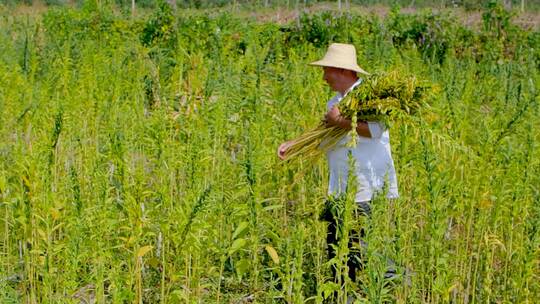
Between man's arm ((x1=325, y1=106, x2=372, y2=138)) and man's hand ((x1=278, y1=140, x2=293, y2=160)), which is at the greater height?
man's arm ((x1=325, y1=106, x2=372, y2=138))

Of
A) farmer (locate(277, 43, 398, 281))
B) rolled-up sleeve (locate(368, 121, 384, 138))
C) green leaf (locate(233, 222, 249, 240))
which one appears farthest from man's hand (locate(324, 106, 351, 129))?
green leaf (locate(233, 222, 249, 240))

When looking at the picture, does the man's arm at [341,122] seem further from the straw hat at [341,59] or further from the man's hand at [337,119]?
the straw hat at [341,59]

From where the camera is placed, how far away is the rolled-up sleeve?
11.2ft

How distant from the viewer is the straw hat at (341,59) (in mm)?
3561

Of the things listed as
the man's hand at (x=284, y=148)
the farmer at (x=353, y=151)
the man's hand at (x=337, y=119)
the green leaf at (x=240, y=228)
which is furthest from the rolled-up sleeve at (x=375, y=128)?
the green leaf at (x=240, y=228)

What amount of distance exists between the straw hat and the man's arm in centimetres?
28

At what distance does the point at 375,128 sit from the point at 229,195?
2.70 feet

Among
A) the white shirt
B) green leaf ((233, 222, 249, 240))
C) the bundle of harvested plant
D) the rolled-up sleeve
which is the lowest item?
green leaf ((233, 222, 249, 240))

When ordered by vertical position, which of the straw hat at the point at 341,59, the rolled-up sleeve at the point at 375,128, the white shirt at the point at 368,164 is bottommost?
the white shirt at the point at 368,164

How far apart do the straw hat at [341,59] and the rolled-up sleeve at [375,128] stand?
0.31 meters

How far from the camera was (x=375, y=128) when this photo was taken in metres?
3.43

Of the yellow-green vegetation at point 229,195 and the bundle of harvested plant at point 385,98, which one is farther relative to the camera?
the bundle of harvested plant at point 385,98

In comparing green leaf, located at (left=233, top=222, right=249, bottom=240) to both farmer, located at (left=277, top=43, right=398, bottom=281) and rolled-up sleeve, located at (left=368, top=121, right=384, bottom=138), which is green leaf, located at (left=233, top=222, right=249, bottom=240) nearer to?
farmer, located at (left=277, top=43, right=398, bottom=281)

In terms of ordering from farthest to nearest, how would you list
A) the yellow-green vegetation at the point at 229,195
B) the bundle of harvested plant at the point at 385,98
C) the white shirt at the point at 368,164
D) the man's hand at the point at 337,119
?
the white shirt at the point at 368,164, the man's hand at the point at 337,119, the bundle of harvested plant at the point at 385,98, the yellow-green vegetation at the point at 229,195
